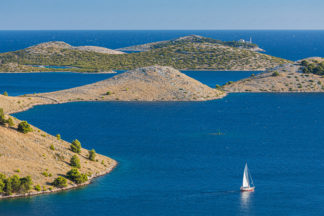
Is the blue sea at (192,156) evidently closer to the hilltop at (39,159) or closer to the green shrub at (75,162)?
the hilltop at (39,159)

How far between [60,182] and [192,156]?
29.7 metres

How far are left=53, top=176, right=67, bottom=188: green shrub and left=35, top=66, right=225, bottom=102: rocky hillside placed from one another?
92.0m

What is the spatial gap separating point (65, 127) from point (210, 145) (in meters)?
36.4

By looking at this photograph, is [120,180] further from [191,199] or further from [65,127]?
[65,127]

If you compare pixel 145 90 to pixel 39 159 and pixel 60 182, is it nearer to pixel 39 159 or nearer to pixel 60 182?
pixel 39 159

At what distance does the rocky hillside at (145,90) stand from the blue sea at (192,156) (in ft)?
24.2

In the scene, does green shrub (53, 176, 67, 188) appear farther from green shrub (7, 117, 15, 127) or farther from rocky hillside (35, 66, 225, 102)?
rocky hillside (35, 66, 225, 102)

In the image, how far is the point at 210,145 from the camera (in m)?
107

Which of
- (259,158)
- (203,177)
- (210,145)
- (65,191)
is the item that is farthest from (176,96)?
(65,191)

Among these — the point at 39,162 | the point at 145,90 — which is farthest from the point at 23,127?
the point at 145,90

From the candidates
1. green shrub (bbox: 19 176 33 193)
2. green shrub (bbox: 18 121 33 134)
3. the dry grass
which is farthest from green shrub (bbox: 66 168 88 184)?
green shrub (bbox: 18 121 33 134)

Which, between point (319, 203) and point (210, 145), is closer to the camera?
point (319, 203)

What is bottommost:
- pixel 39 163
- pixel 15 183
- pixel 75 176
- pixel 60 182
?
pixel 60 182

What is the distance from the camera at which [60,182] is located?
74.9m
